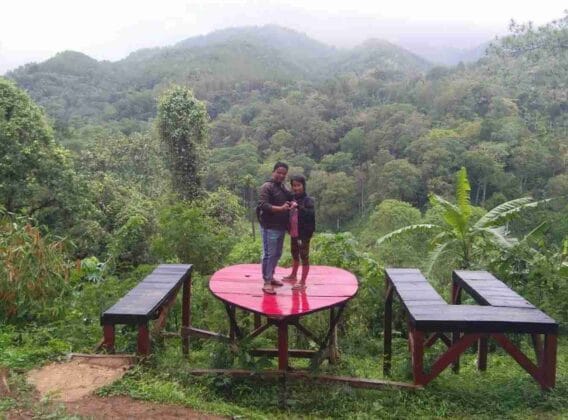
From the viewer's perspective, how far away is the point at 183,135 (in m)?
19.2

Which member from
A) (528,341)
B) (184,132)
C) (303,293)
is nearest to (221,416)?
(303,293)

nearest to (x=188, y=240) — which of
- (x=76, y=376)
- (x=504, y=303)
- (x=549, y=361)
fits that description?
(x=76, y=376)

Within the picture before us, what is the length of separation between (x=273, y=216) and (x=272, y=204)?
12 centimetres

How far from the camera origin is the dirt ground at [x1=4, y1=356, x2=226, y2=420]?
11.8 feet

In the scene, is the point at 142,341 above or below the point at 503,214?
below

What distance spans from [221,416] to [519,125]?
4719cm

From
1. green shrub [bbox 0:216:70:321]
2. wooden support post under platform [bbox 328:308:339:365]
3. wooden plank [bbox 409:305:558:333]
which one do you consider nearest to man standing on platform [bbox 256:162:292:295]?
wooden support post under platform [bbox 328:308:339:365]

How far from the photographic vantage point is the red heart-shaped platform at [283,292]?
443 cm

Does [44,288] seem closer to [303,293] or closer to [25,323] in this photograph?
[25,323]

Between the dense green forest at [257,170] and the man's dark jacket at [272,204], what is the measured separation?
5.01 ft

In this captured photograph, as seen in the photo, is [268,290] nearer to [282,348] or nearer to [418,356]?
[282,348]

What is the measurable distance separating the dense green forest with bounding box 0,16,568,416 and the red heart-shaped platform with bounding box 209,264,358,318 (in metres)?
0.82

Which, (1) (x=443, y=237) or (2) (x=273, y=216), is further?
(1) (x=443, y=237)

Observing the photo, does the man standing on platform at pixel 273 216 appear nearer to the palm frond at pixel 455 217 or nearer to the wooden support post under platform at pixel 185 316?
the wooden support post under platform at pixel 185 316
